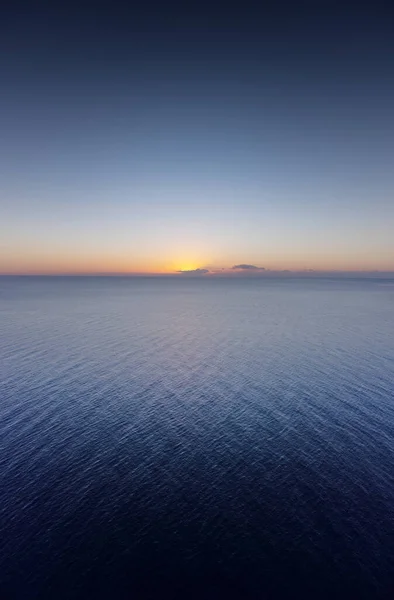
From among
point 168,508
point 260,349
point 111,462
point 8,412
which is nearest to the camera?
point 168,508

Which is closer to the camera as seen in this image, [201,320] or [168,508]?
[168,508]

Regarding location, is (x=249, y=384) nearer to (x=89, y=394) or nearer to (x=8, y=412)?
(x=89, y=394)

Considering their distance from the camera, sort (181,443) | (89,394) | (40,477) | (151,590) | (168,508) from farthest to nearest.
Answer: (89,394) → (181,443) → (40,477) → (168,508) → (151,590)

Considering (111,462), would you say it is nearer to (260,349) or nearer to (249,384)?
(249,384)

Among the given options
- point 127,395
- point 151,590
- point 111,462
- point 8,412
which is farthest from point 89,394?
point 151,590

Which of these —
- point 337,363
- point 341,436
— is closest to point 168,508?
point 341,436

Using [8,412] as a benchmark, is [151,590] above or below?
below
